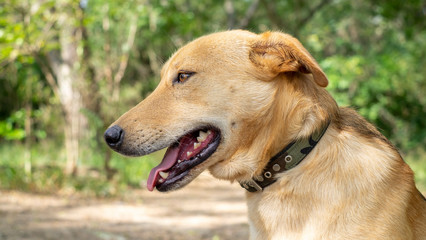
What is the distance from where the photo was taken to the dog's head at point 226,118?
248 cm

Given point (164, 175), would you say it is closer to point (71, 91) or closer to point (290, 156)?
point (290, 156)

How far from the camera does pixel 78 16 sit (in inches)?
306

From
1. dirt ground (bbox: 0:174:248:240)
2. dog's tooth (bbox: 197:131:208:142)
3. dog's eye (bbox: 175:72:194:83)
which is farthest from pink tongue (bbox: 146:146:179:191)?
dirt ground (bbox: 0:174:248:240)

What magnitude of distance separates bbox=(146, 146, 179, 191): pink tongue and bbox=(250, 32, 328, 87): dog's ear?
2.35 ft

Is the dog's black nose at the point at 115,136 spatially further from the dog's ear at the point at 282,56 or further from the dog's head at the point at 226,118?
the dog's ear at the point at 282,56

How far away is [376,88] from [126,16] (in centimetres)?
553

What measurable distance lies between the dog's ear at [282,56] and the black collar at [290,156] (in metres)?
0.30

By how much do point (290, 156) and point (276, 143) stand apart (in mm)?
107

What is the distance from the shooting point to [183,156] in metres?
2.61

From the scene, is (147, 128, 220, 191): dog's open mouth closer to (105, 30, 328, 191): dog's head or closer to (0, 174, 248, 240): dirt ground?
(105, 30, 328, 191): dog's head

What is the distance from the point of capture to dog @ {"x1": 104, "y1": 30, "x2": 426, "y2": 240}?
7.53 feet

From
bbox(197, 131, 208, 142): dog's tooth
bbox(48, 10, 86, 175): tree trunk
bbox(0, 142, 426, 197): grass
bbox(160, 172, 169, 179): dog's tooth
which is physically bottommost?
bbox(0, 142, 426, 197): grass

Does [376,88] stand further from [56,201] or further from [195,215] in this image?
[56,201]

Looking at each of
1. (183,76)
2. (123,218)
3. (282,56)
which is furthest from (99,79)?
(282,56)
